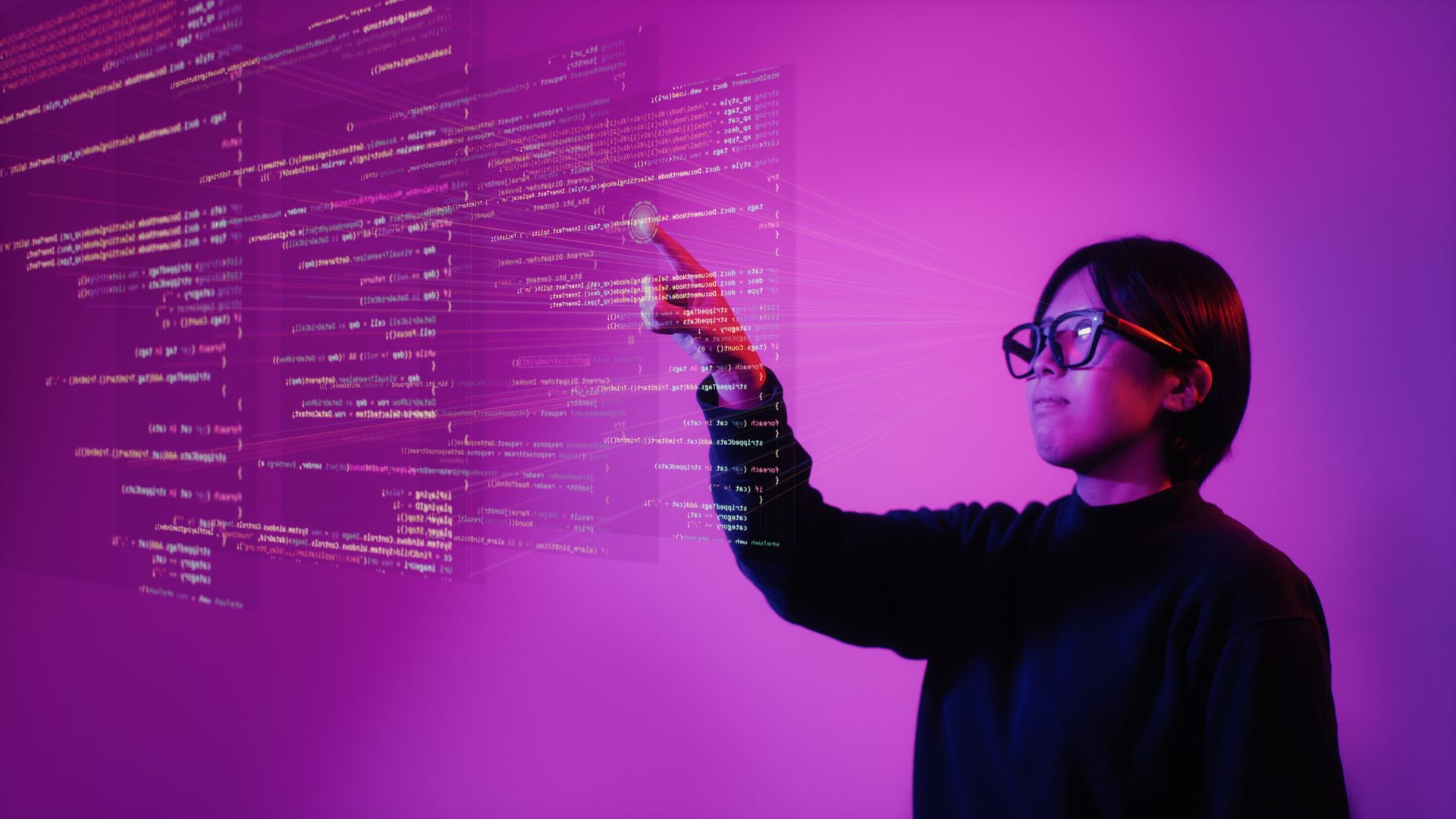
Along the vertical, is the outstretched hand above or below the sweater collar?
above

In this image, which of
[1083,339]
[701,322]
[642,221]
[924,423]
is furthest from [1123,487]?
[642,221]

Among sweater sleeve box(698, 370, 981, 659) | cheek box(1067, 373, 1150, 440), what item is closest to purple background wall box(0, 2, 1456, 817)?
sweater sleeve box(698, 370, 981, 659)

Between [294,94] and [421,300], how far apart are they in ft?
1.89

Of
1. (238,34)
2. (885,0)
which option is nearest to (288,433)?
(238,34)

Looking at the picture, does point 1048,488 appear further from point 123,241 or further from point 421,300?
point 123,241

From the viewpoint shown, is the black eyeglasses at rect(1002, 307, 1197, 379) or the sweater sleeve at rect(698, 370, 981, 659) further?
the sweater sleeve at rect(698, 370, 981, 659)

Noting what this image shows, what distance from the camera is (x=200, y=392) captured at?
161cm

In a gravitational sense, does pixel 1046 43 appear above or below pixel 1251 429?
above

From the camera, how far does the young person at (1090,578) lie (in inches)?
26.2

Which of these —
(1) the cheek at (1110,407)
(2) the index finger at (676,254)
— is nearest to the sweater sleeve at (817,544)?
(2) the index finger at (676,254)

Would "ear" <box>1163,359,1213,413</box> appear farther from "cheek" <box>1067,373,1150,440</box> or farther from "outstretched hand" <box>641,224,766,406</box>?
"outstretched hand" <box>641,224,766,406</box>

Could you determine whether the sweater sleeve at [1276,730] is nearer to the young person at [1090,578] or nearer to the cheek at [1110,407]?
the young person at [1090,578]

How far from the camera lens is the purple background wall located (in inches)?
35.1

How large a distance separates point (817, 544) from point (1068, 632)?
30cm
